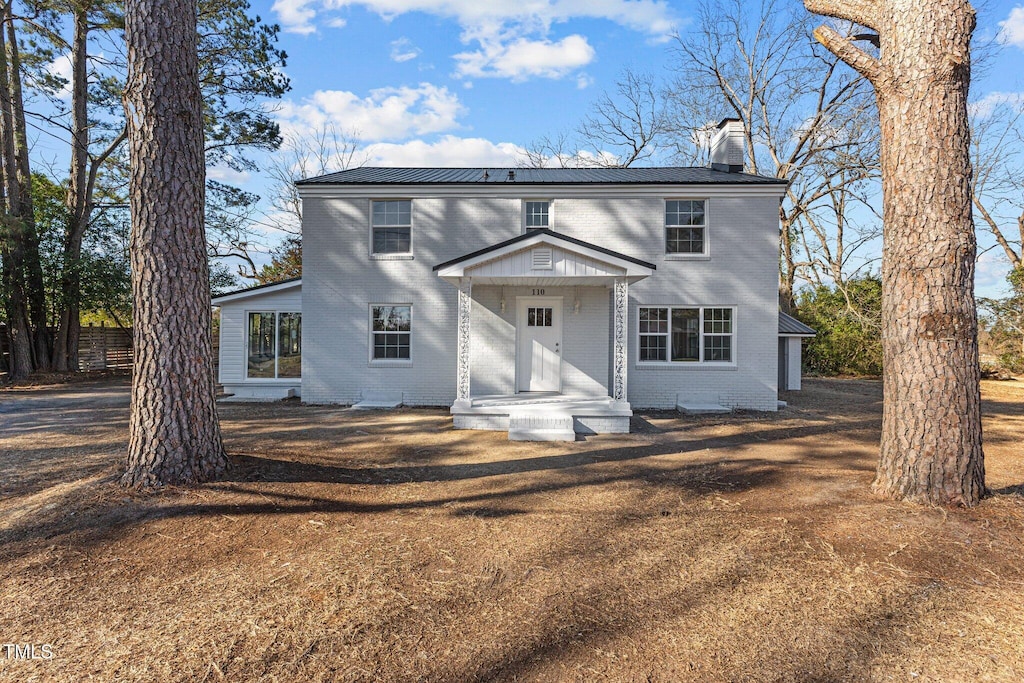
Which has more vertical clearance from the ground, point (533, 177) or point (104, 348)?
point (533, 177)

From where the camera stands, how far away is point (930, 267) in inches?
193

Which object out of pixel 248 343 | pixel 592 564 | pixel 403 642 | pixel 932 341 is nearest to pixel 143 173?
pixel 403 642

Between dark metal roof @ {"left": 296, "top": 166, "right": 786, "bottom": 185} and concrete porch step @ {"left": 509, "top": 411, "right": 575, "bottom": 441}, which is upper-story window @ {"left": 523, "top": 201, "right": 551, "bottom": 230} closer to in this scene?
dark metal roof @ {"left": 296, "top": 166, "right": 786, "bottom": 185}

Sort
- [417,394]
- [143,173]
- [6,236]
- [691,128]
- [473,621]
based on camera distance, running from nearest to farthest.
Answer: [473,621], [143,173], [417,394], [6,236], [691,128]

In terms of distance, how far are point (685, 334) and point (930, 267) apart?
809 centimetres

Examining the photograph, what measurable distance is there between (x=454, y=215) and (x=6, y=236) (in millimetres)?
14773

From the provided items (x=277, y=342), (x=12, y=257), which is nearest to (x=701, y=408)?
(x=277, y=342)

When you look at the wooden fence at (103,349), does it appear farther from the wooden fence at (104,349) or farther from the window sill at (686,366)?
the window sill at (686,366)

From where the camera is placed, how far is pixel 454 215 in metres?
13.2

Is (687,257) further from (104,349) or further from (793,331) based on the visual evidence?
(104,349)

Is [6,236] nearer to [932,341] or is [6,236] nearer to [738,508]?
[738,508]

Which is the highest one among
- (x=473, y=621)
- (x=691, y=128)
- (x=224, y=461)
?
(x=691, y=128)

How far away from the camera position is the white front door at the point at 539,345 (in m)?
12.4

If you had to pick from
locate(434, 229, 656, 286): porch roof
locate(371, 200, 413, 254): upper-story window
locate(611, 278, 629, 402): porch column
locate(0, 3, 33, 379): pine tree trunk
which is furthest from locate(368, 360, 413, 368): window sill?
locate(0, 3, 33, 379): pine tree trunk
